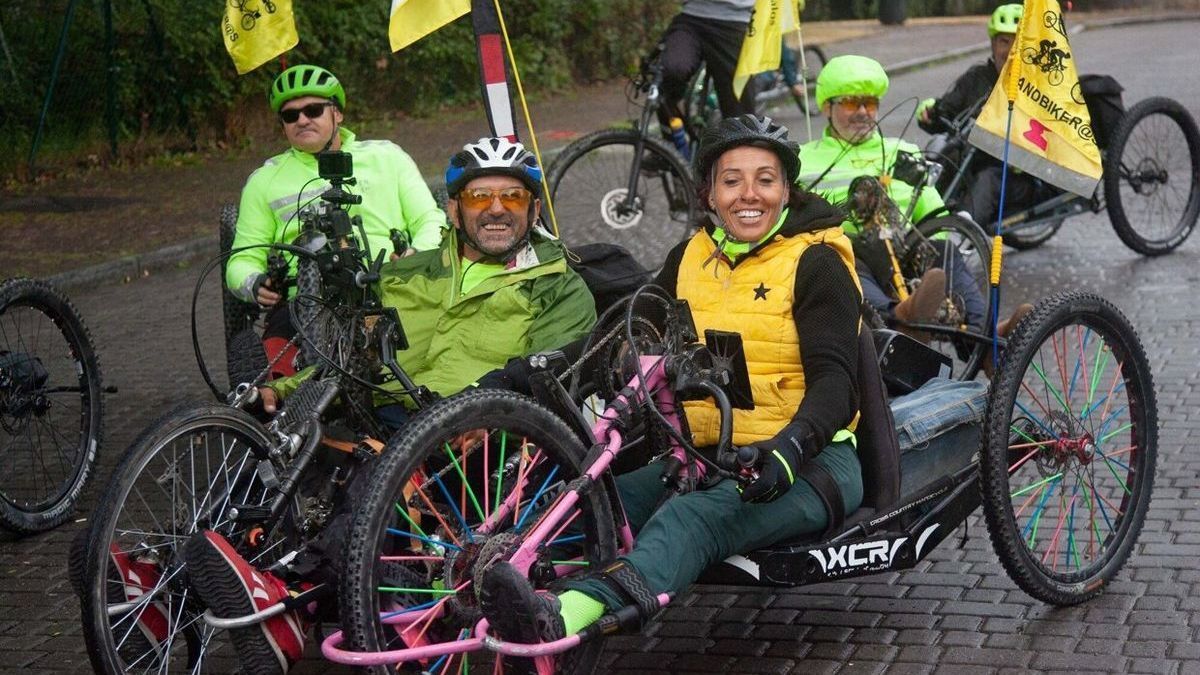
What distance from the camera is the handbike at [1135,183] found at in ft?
30.5

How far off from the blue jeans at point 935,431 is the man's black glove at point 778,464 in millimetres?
629

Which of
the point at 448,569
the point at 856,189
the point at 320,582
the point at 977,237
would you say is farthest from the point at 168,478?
the point at 977,237

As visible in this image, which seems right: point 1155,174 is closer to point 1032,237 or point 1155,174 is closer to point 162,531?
point 1032,237

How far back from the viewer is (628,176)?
10641 millimetres

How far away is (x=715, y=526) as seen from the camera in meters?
4.43

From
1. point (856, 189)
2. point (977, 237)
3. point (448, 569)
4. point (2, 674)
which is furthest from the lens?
point (977, 237)

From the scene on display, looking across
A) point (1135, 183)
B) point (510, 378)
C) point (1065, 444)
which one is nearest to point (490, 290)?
point (510, 378)

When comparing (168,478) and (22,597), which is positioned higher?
(168,478)

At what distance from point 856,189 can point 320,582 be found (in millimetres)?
3719

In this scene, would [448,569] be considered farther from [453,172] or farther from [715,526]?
[453,172]

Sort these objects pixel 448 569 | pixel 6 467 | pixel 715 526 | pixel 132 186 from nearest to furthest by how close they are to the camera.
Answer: pixel 448 569, pixel 715 526, pixel 6 467, pixel 132 186

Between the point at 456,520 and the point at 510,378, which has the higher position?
the point at 510,378

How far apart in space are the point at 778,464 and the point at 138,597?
1.61m

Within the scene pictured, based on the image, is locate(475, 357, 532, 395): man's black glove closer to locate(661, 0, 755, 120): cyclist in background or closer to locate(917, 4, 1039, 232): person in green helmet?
locate(917, 4, 1039, 232): person in green helmet
